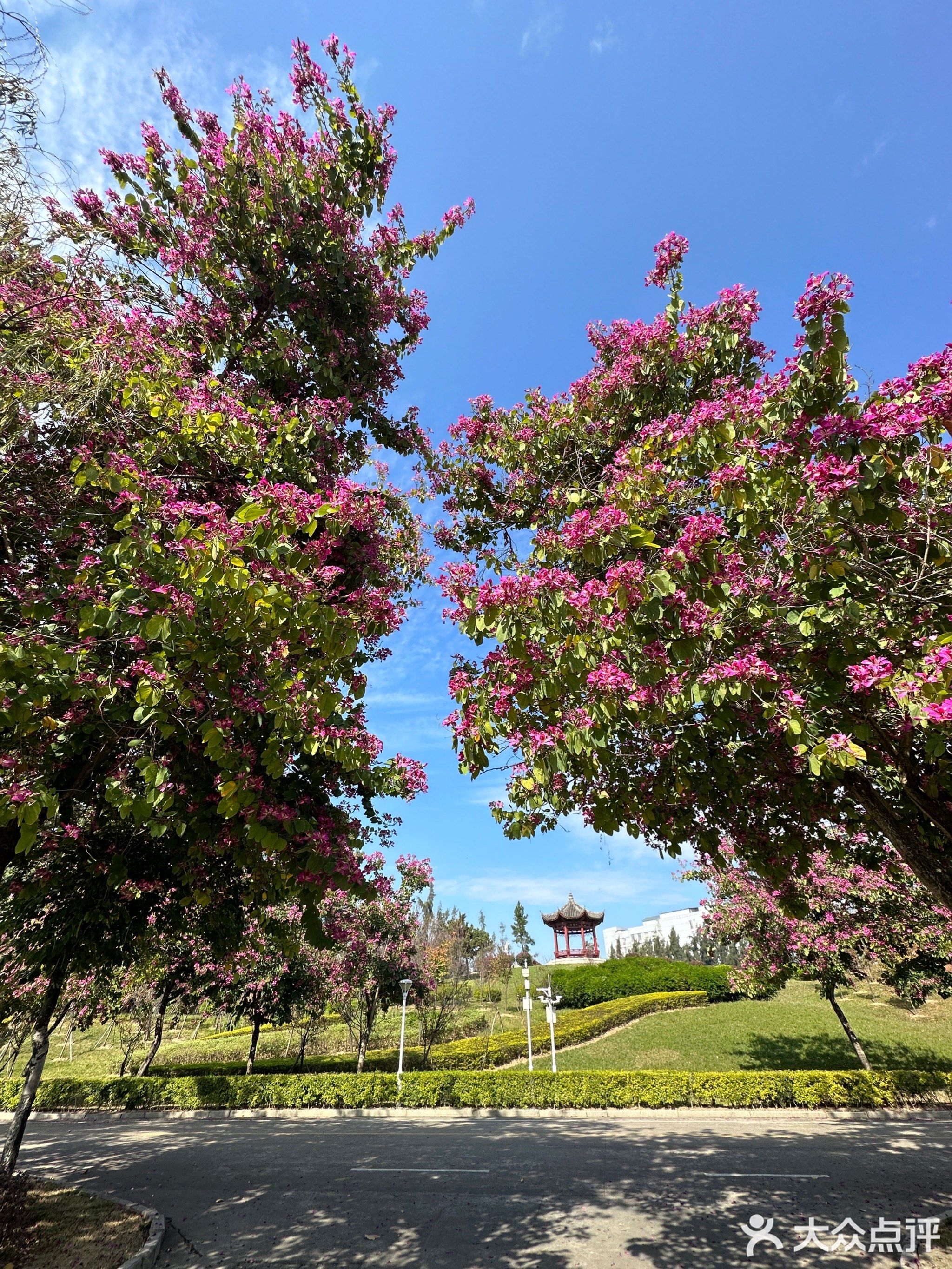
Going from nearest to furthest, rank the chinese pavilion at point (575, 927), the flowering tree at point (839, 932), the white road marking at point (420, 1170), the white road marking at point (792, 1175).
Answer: the white road marking at point (792, 1175), the white road marking at point (420, 1170), the flowering tree at point (839, 932), the chinese pavilion at point (575, 927)

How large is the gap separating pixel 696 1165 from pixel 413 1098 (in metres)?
11.7

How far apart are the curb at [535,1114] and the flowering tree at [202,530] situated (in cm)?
1460

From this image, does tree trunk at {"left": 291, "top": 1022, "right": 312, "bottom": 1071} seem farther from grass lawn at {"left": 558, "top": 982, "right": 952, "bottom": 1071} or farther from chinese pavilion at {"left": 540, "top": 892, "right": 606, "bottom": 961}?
chinese pavilion at {"left": 540, "top": 892, "right": 606, "bottom": 961}

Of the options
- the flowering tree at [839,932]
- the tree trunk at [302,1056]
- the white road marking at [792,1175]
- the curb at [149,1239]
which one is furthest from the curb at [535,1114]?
the curb at [149,1239]

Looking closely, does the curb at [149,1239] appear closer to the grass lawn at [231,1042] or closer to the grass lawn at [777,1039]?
the grass lawn at [777,1039]

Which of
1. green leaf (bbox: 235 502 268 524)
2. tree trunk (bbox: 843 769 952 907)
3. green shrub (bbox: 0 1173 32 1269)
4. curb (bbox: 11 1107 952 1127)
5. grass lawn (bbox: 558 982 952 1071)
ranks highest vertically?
green leaf (bbox: 235 502 268 524)

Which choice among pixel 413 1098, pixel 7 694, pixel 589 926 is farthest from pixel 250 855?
pixel 589 926

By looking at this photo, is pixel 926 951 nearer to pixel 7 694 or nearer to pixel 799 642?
pixel 799 642

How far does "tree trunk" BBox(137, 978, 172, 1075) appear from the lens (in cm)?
1872

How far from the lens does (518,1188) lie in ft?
29.1

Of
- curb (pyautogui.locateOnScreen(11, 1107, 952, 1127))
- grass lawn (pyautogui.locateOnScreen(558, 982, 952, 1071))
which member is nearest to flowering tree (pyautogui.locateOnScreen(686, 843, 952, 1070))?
curb (pyautogui.locateOnScreen(11, 1107, 952, 1127))

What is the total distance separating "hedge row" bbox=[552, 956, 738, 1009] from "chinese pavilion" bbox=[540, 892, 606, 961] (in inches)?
337

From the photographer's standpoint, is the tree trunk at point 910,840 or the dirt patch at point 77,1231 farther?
the dirt patch at point 77,1231

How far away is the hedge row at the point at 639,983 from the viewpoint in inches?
1200
